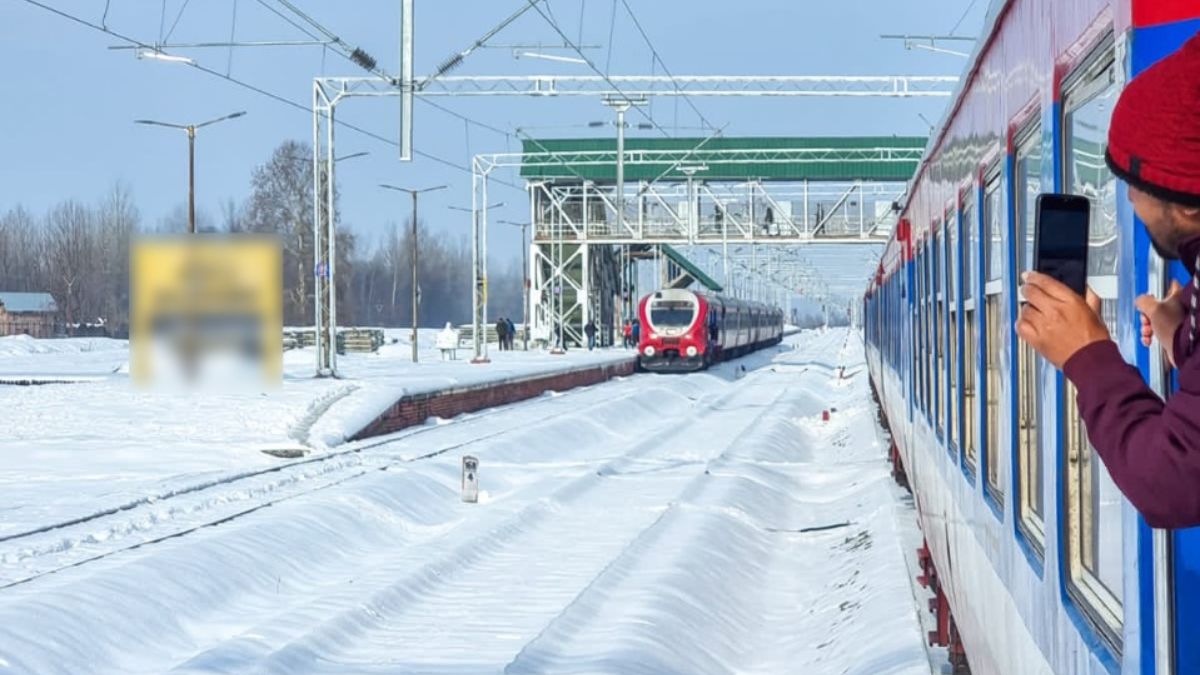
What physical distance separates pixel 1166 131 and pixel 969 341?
459cm

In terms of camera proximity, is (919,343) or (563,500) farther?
(563,500)

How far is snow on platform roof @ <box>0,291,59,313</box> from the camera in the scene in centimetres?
8481

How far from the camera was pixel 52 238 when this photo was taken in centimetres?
8500

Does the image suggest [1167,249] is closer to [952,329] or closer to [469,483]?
[952,329]

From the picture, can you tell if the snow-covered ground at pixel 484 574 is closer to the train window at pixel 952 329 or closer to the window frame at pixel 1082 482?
the train window at pixel 952 329

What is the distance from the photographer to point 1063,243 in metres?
2.18

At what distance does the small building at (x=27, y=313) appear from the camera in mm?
80625

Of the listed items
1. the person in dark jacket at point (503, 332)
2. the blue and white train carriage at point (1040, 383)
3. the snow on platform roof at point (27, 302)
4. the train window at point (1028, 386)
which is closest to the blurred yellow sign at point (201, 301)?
the blue and white train carriage at point (1040, 383)

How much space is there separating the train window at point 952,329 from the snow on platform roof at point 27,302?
3214 inches

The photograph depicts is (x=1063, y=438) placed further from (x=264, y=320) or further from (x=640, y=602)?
(x=264, y=320)

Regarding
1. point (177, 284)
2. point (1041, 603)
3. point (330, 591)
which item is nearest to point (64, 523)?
point (330, 591)

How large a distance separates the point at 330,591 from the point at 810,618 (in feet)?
10.9

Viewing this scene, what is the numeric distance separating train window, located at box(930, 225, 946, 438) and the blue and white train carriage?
7cm

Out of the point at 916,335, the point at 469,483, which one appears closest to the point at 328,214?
the point at 469,483
